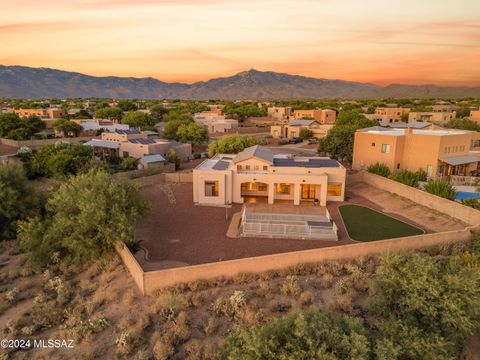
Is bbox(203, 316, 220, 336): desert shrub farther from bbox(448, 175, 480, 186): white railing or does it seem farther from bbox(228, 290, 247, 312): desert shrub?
bbox(448, 175, 480, 186): white railing

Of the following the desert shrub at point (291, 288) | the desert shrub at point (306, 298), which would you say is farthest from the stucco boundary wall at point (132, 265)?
the desert shrub at point (306, 298)

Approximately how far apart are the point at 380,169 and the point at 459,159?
25.7 ft

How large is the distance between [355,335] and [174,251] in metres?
13.5

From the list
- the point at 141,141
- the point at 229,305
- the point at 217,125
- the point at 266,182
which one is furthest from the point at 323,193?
the point at 217,125

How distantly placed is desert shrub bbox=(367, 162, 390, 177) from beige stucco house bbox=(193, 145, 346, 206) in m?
6.36

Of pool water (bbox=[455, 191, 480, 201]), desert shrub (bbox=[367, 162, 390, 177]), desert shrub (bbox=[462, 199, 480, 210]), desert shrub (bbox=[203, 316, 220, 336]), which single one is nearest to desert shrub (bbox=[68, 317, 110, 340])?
desert shrub (bbox=[203, 316, 220, 336])

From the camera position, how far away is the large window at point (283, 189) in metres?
33.3

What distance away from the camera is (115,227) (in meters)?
21.9

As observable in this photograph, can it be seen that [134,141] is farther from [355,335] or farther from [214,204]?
[355,335]

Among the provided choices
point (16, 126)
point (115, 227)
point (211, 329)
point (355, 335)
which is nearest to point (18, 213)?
point (115, 227)

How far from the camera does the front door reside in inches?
1316

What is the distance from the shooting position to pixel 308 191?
1325 inches

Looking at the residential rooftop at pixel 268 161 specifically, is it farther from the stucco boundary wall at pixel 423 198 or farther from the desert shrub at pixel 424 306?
the desert shrub at pixel 424 306

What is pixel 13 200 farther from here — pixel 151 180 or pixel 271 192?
pixel 271 192
